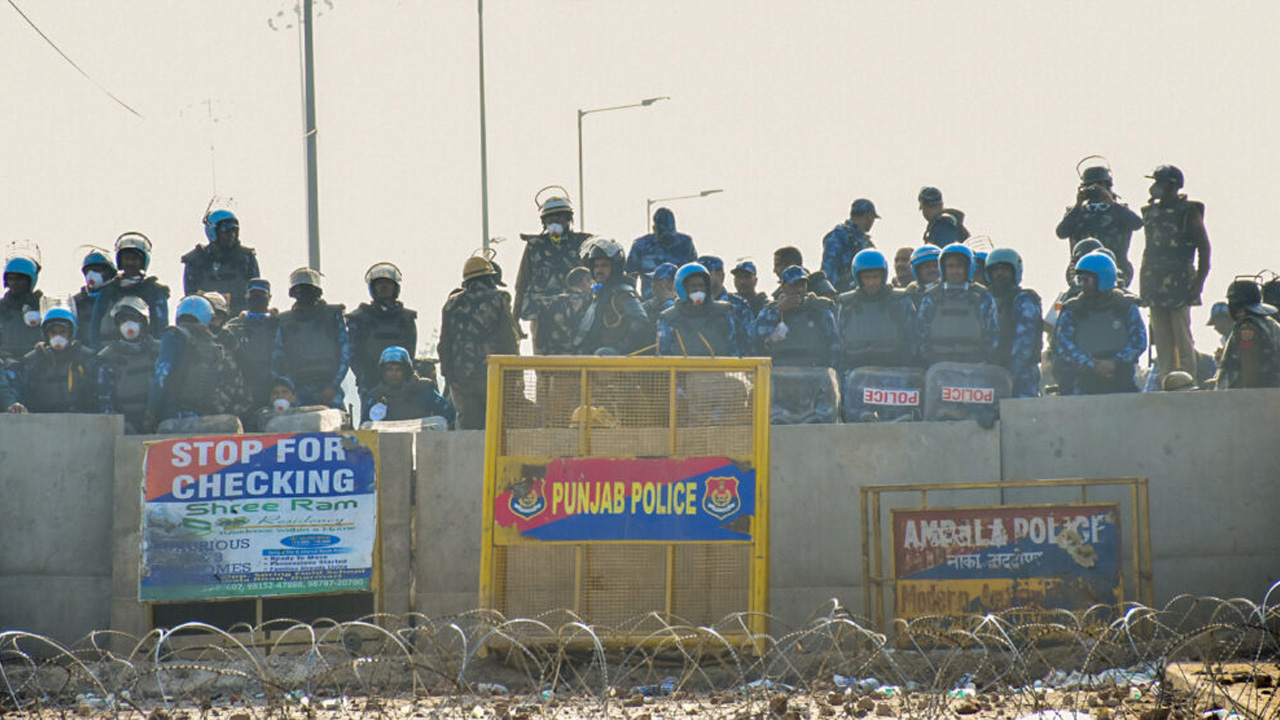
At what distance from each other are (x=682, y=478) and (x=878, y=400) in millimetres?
2651

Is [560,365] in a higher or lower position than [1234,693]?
higher

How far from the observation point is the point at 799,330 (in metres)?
12.2

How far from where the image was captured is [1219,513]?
10898mm

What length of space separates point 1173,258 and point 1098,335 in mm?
2235

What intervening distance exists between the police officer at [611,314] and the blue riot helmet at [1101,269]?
391 centimetres

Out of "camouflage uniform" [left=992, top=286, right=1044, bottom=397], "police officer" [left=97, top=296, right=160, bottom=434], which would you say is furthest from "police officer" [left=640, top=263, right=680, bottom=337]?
"police officer" [left=97, top=296, right=160, bottom=434]

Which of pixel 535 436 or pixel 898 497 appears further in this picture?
pixel 898 497

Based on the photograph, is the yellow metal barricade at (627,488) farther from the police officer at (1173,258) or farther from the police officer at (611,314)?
the police officer at (1173,258)

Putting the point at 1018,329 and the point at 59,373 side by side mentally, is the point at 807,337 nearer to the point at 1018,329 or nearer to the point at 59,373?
the point at 1018,329

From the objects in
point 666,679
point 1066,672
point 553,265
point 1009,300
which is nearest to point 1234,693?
point 1066,672

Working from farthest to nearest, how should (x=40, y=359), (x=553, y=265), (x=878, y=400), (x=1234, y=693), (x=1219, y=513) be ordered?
1. (x=553, y=265)
2. (x=40, y=359)
3. (x=878, y=400)
4. (x=1219, y=513)
5. (x=1234, y=693)

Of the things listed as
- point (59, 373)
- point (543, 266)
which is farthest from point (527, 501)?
point (59, 373)

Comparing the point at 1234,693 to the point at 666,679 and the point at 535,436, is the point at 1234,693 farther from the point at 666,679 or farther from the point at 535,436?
the point at 535,436

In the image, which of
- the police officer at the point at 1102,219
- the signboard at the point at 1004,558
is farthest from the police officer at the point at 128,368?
the police officer at the point at 1102,219
